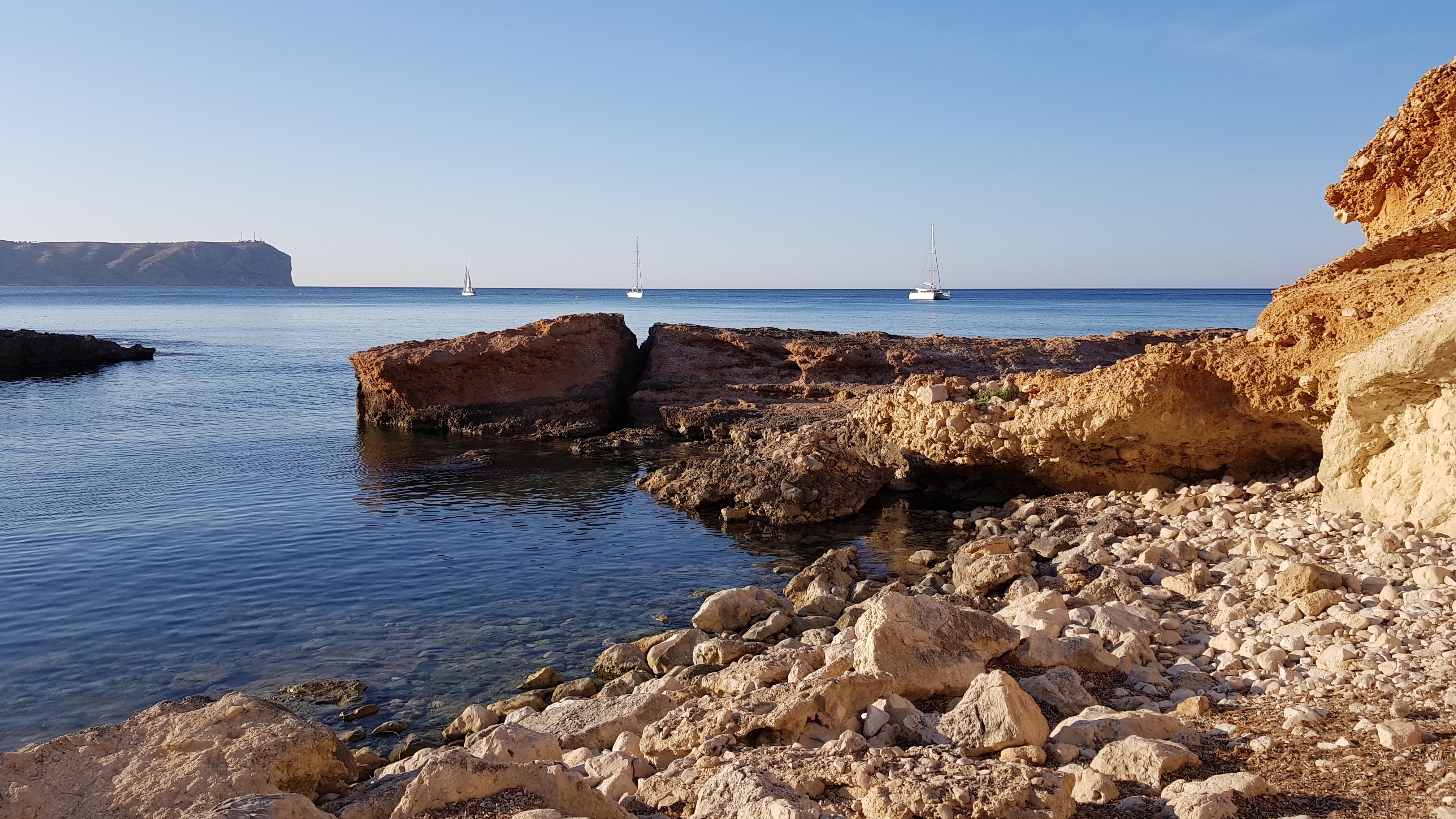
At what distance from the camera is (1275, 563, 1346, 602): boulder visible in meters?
8.41

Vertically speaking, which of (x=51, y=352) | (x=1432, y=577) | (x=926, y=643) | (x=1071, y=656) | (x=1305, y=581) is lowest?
(x=1071, y=656)

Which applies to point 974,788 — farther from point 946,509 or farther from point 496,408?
point 496,408

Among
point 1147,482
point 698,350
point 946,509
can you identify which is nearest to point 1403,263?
point 1147,482

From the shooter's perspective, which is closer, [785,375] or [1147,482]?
[1147,482]

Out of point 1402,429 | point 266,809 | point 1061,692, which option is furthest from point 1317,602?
point 266,809

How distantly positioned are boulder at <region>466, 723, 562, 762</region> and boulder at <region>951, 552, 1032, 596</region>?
676 centimetres

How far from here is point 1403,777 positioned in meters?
5.07

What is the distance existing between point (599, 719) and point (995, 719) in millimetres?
3293

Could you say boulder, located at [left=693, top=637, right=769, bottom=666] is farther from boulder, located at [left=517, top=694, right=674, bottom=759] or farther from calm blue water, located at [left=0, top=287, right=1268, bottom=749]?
boulder, located at [left=517, top=694, right=674, bottom=759]

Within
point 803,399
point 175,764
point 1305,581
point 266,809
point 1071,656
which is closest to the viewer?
point 266,809

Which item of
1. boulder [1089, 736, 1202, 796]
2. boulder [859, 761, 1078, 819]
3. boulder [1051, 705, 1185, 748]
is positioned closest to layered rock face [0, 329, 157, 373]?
boulder [859, 761, 1078, 819]

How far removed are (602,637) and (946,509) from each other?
26.9 feet

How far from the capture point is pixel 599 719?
24.6ft

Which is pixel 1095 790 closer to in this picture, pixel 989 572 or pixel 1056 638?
pixel 1056 638
